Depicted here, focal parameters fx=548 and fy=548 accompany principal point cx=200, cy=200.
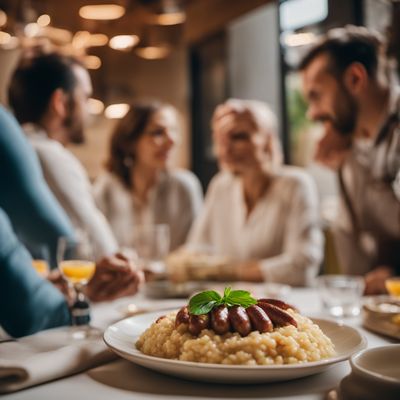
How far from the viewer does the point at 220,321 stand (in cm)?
80

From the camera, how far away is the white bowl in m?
0.65

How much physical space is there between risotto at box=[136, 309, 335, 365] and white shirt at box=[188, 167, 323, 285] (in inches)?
59.1

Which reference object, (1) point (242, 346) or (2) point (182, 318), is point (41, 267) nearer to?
(2) point (182, 318)

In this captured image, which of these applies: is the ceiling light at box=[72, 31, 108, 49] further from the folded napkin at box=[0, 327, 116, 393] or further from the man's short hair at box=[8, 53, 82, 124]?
the folded napkin at box=[0, 327, 116, 393]

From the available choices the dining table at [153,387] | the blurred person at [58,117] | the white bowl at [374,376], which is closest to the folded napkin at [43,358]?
the dining table at [153,387]

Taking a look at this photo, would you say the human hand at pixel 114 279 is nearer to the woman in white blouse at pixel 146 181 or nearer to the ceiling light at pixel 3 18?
the woman in white blouse at pixel 146 181

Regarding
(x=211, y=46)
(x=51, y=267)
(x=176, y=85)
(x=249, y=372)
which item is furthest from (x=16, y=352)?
(x=176, y=85)

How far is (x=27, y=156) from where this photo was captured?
1368 mm

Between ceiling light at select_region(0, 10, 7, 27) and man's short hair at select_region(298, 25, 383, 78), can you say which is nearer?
man's short hair at select_region(298, 25, 383, 78)

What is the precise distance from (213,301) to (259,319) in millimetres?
84

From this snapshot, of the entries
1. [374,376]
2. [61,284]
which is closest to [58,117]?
[61,284]

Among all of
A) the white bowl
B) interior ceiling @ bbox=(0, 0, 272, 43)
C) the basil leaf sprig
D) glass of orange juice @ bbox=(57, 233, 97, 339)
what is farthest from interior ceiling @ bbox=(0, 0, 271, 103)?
the white bowl

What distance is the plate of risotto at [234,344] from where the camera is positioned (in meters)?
0.74

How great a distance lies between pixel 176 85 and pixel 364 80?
4.25 meters
